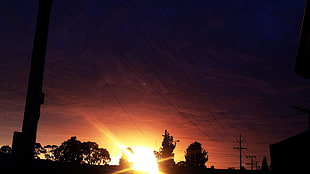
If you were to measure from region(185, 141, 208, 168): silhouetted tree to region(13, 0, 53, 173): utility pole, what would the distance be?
110 m

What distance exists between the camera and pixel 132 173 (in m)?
50.2

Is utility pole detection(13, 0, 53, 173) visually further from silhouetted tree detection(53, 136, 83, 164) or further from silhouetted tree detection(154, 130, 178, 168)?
silhouetted tree detection(53, 136, 83, 164)

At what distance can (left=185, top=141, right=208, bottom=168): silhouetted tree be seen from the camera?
381 feet

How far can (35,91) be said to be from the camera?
10352 millimetres

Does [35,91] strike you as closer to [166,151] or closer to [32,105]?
[32,105]

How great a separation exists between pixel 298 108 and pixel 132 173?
27.8 meters

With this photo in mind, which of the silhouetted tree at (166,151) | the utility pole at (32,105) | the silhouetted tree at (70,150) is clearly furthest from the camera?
the silhouetted tree at (70,150)

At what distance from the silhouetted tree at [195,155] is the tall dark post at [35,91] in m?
110

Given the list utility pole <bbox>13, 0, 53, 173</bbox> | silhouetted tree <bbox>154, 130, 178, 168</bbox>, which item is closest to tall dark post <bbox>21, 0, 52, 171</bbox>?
utility pole <bbox>13, 0, 53, 173</bbox>

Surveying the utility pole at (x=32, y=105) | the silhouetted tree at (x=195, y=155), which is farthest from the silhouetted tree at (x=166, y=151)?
the utility pole at (x=32, y=105)

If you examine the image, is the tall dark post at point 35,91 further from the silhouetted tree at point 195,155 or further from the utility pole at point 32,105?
the silhouetted tree at point 195,155

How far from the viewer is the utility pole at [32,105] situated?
10086mm

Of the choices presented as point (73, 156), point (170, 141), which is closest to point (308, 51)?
point (170, 141)

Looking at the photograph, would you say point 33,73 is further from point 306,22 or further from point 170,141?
point 170,141
